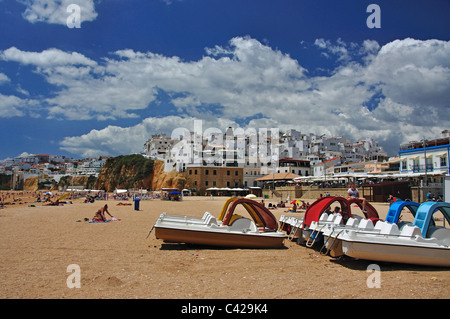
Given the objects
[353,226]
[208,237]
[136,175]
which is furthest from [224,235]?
[136,175]

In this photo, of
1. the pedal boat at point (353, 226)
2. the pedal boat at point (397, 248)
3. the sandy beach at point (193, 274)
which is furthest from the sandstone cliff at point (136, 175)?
the pedal boat at point (397, 248)

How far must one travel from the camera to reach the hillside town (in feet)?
125

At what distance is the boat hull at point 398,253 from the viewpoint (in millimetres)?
7504

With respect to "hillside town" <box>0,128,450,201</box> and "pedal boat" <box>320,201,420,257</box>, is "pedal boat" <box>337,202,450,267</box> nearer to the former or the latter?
"pedal boat" <box>320,201,420,257</box>

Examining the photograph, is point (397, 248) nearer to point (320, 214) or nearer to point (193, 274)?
point (320, 214)

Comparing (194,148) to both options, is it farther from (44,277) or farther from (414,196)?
(44,277)

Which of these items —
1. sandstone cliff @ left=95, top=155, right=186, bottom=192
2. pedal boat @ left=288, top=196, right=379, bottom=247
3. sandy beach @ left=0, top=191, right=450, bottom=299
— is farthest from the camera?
sandstone cliff @ left=95, top=155, right=186, bottom=192

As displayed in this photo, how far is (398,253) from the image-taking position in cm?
757

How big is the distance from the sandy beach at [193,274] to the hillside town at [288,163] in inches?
615

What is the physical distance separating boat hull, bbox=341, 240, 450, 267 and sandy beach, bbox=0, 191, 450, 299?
0.75 ft

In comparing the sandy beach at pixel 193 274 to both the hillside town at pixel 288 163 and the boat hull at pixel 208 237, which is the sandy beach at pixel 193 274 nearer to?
the boat hull at pixel 208 237

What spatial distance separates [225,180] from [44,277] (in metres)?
61.3

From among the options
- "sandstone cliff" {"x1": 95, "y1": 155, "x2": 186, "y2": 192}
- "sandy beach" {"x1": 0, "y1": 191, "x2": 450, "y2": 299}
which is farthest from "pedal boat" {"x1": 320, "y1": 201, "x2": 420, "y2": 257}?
"sandstone cliff" {"x1": 95, "y1": 155, "x2": 186, "y2": 192}
